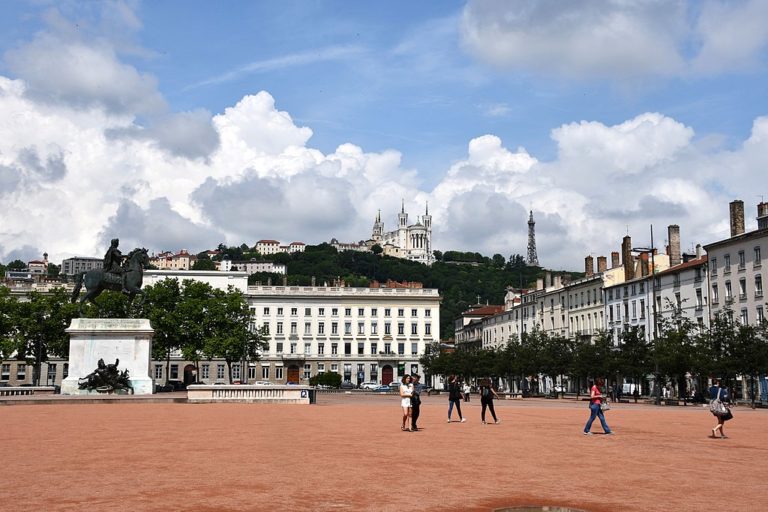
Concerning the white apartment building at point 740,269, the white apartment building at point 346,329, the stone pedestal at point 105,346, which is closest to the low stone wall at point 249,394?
the stone pedestal at point 105,346

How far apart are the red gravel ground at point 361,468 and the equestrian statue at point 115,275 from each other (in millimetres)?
17447

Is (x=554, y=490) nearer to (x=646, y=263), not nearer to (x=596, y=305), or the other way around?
(x=646, y=263)

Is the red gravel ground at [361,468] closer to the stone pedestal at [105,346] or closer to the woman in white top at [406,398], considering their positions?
the woman in white top at [406,398]

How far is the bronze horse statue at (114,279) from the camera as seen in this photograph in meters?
43.0

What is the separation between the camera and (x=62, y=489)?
1234cm

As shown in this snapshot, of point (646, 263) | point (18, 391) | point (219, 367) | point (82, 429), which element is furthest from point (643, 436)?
point (219, 367)

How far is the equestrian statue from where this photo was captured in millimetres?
43062

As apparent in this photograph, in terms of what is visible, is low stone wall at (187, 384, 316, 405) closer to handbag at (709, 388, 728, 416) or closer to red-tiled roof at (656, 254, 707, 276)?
handbag at (709, 388, 728, 416)

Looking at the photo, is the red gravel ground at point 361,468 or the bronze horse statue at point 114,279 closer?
the red gravel ground at point 361,468

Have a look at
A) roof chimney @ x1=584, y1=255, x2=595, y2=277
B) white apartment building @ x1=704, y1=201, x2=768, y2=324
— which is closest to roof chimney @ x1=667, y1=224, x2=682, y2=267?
white apartment building @ x1=704, y1=201, x2=768, y2=324

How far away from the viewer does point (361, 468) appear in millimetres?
15328

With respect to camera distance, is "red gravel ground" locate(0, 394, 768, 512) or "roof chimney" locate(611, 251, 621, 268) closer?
"red gravel ground" locate(0, 394, 768, 512)

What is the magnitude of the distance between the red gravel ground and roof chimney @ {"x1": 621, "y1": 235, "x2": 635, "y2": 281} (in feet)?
235

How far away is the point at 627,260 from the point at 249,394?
6567cm
